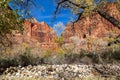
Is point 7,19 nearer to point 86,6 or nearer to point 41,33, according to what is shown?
point 86,6

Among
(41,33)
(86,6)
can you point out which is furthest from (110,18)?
(41,33)

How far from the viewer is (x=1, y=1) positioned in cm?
1259

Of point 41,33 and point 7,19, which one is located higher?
point 41,33

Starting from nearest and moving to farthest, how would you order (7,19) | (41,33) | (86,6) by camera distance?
1. (7,19)
2. (86,6)
3. (41,33)

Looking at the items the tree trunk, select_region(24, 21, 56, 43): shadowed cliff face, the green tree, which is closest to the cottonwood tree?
the green tree

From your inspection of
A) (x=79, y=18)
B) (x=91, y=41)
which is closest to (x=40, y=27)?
(x=91, y=41)

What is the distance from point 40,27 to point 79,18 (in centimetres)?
6738

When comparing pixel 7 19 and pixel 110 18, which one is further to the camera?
pixel 110 18

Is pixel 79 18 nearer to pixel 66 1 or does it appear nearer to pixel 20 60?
pixel 66 1

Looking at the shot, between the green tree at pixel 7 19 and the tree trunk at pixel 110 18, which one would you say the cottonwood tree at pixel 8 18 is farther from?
the tree trunk at pixel 110 18

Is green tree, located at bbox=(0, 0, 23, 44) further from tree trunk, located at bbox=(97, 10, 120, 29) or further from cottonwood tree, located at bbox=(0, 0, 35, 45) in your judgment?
tree trunk, located at bbox=(97, 10, 120, 29)

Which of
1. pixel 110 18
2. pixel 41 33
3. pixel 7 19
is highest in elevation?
pixel 110 18

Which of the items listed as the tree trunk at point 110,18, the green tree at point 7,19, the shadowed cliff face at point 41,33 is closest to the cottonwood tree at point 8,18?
the green tree at point 7,19

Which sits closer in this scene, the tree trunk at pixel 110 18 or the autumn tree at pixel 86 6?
the autumn tree at pixel 86 6
